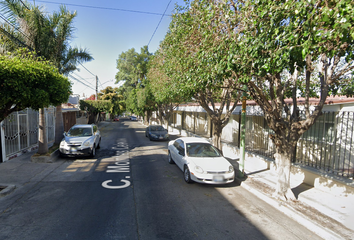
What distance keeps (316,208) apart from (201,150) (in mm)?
4116

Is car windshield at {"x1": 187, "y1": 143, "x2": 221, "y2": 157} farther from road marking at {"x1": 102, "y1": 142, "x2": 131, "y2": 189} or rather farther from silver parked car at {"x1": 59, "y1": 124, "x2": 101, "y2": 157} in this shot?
silver parked car at {"x1": 59, "y1": 124, "x2": 101, "y2": 157}

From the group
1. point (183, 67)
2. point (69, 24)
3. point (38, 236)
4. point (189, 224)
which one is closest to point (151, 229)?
point (189, 224)

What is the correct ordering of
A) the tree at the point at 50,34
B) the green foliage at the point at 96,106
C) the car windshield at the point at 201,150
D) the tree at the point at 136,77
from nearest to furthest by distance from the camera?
the car windshield at the point at 201,150
the tree at the point at 50,34
the tree at the point at 136,77
the green foliage at the point at 96,106

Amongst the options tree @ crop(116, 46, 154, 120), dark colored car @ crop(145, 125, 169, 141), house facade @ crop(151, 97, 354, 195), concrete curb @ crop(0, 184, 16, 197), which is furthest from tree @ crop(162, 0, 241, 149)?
tree @ crop(116, 46, 154, 120)

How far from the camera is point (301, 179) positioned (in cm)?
778

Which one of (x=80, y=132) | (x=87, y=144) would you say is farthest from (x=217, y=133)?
(x=80, y=132)

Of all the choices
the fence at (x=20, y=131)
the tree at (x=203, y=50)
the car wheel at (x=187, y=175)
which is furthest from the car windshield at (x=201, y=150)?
the fence at (x=20, y=131)

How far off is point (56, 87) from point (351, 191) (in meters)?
9.38

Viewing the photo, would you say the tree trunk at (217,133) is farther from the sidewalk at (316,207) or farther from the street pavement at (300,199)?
the sidewalk at (316,207)

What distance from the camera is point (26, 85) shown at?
20.8ft

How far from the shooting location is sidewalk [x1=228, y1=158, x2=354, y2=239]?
4828 millimetres

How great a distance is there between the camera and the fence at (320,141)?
23.3 feet

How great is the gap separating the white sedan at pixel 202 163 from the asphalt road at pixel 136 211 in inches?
15.5

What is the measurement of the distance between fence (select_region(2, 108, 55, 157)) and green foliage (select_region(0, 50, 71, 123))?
11.1 feet
